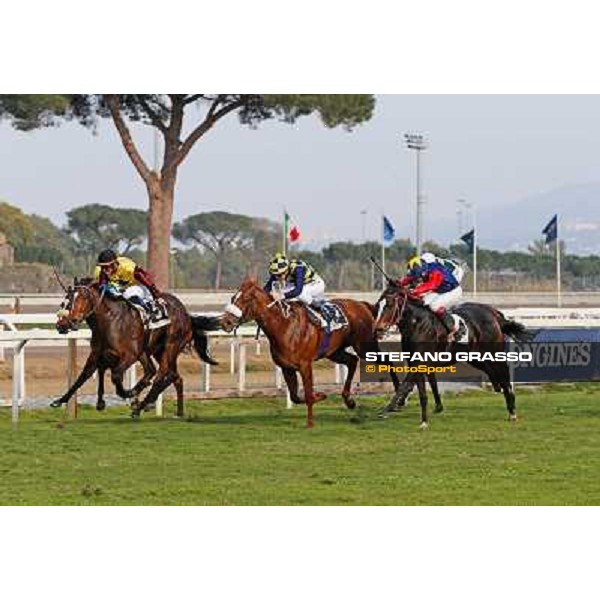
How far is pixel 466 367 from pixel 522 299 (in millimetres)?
14404

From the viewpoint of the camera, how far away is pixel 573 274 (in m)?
47.1

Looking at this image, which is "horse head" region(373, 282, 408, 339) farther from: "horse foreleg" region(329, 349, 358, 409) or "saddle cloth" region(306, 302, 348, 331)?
"horse foreleg" region(329, 349, 358, 409)

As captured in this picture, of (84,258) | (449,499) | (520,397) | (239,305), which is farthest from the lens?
(84,258)

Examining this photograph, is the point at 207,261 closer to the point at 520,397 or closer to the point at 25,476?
the point at 520,397

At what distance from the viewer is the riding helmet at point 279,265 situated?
36.2ft

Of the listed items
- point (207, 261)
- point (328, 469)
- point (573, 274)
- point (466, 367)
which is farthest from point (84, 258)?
point (328, 469)

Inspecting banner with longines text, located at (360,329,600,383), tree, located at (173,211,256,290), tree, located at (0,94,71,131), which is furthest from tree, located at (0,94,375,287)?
tree, located at (173,211,256,290)

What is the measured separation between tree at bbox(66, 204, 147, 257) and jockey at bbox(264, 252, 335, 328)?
843 inches

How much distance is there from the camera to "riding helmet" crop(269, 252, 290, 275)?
36.2ft

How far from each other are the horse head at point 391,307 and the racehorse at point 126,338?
1488mm

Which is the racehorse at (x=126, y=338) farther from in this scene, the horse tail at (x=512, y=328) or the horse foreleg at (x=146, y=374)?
the horse tail at (x=512, y=328)

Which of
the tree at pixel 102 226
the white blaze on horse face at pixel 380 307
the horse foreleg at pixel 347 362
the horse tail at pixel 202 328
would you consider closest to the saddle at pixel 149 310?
the horse tail at pixel 202 328

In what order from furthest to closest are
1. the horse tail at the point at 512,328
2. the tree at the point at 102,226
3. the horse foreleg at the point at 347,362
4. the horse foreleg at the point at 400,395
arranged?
the tree at the point at 102,226 → the horse tail at the point at 512,328 → the horse foreleg at the point at 347,362 → the horse foreleg at the point at 400,395

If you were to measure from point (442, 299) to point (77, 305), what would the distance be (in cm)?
297
